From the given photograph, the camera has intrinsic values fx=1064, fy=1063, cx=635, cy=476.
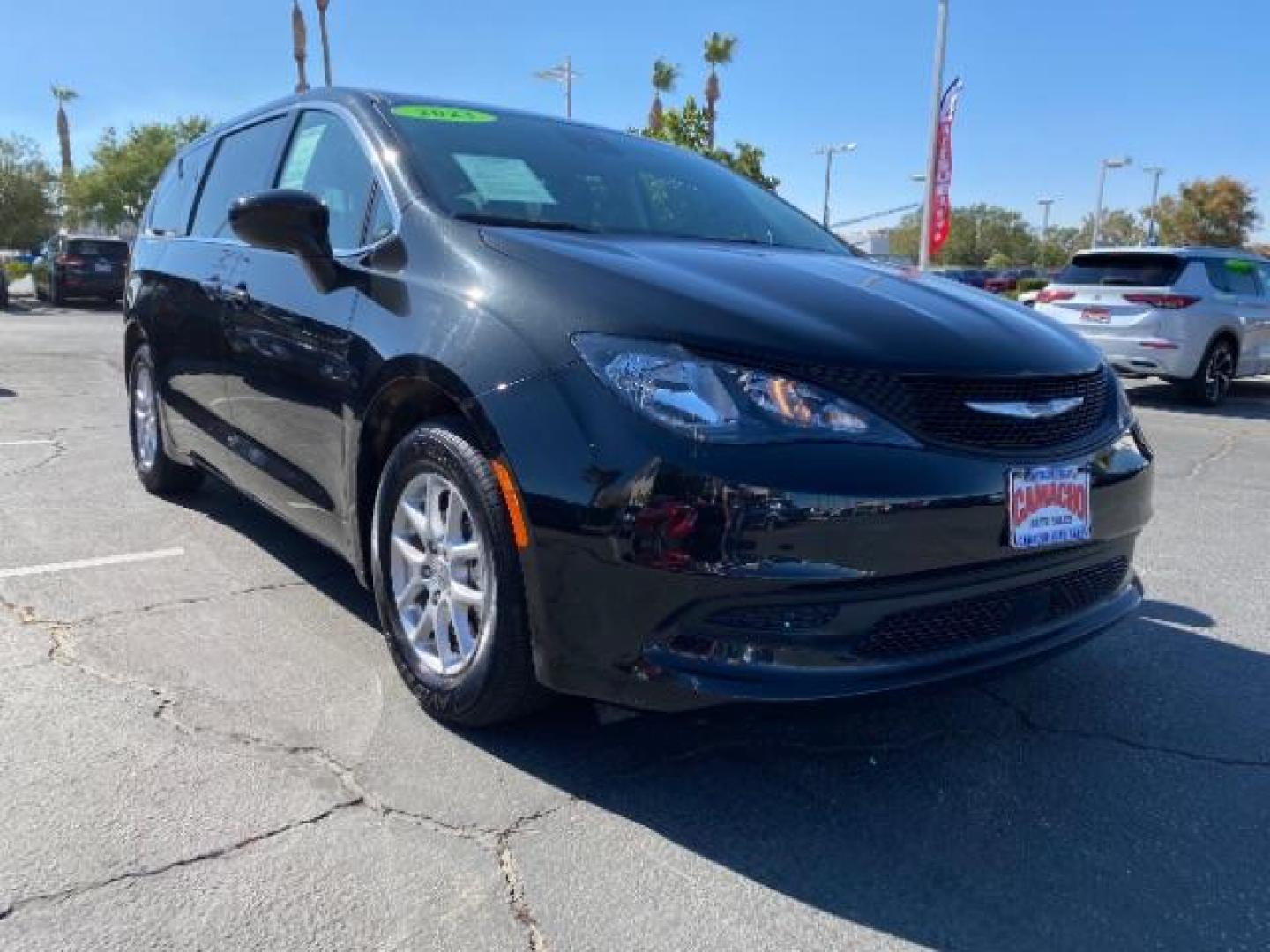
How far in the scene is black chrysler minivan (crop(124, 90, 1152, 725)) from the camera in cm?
221

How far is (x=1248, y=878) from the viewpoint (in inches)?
88.4

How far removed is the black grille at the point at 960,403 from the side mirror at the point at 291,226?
1.58 metres

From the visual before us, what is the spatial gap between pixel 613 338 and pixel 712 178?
195 centimetres

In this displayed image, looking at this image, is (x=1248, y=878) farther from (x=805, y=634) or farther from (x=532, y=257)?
(x=532, y=257)

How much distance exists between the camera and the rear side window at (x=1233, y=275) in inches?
431

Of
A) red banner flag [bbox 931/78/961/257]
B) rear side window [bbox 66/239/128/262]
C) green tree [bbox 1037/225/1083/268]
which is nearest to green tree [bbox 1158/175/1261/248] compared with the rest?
green tree [bbox 1037/225/1083/268]

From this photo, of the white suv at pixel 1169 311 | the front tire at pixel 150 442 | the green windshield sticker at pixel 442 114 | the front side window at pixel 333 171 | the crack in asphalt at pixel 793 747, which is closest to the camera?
the crack in asphalt at pixel 793 747

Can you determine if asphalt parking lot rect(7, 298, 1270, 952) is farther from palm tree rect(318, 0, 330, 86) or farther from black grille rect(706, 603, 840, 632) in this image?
palm tree rect(318, 0, 330, 86)

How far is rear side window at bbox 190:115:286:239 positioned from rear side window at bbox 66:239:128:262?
20058mm

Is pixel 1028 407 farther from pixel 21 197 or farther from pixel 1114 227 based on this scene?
pixel 1114 227

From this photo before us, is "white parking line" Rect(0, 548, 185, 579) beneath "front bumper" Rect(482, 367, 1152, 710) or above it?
beneath

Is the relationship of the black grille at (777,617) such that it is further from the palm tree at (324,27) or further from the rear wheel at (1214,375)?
the palm tree at (324,27)

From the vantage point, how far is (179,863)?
219 centimetres

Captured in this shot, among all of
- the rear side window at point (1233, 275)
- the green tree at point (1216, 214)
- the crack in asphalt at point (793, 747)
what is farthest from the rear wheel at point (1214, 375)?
the green tree at point (1216, 214)
